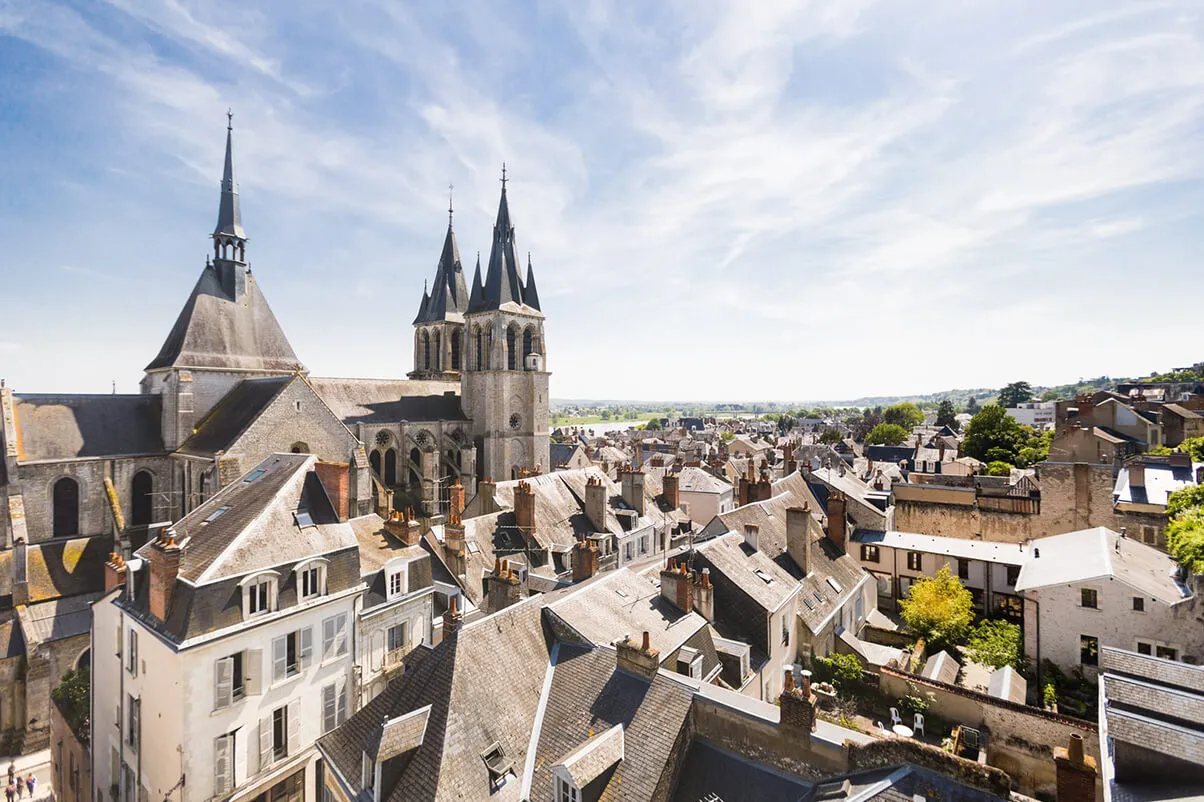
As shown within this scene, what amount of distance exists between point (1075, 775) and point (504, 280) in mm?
42388

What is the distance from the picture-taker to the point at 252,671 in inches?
559

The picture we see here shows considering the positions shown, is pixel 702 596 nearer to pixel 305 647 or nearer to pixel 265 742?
pixel 305 647

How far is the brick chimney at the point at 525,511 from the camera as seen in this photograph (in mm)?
23219

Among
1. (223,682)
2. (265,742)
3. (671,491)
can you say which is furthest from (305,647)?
(671,491)

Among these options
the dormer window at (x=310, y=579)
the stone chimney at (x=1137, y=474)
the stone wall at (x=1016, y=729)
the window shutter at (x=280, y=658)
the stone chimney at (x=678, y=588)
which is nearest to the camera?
the window shutter at (x=280, y=658)

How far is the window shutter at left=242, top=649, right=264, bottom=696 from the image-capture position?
14.1 m

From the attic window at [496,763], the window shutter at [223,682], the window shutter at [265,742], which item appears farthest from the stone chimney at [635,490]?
the window shutter at [223,682]

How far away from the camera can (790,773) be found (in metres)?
9.58

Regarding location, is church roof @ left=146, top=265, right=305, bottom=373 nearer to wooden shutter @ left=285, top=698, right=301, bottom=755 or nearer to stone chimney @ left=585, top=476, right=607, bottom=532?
stone chimney @ left=585, top=476, right=607, bottom=532

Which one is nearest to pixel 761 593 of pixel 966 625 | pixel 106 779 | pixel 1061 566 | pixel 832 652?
pixel 832 652

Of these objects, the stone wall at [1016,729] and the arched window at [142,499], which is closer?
the stone wall at [1016,729]

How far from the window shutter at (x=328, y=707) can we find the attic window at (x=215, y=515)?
5863 millimetres

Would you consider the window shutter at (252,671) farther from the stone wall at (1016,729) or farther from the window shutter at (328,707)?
the stone wall at (1016,729)

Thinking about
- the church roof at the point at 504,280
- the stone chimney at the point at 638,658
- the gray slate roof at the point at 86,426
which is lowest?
the stone chimney at the point at 638,658
